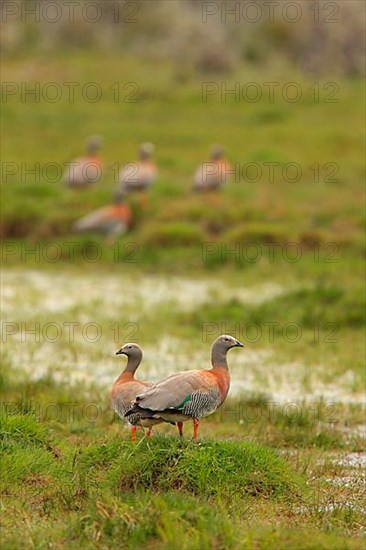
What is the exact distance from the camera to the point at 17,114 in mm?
30531

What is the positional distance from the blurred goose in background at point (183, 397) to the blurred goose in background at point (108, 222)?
11.3 m

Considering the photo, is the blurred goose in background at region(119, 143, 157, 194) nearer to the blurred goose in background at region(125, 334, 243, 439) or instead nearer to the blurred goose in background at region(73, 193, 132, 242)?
the blurred goose in background at region(73, 193, 132, 242)

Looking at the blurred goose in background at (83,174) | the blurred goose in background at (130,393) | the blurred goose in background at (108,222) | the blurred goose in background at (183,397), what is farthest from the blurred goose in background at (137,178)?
the blurred goose in background at (183,397)

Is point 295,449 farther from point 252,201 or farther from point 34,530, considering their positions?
point 252,201

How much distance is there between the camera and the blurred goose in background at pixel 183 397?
7.12 m

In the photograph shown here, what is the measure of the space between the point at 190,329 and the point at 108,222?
17.9 feet

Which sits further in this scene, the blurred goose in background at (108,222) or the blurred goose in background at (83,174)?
the blurred goose in background at (83,174)

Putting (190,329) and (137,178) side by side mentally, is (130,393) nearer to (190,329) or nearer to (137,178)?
(190,329)

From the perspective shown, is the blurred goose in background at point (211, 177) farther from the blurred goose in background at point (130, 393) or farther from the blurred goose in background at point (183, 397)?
the blurred goose in background at point (183, 397)

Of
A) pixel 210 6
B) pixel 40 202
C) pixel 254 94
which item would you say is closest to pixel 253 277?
pixel 40 202

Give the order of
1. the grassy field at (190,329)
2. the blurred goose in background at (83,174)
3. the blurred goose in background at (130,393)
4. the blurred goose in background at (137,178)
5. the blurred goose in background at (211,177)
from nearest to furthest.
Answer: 1. the grassy field at (190,329)
2. the blurred goose in background at (130,393)
3. the blurred goose in background at (137,178)
4. the blurred goose in background at (211,177)
5. the blurred goose in background at (83,174)

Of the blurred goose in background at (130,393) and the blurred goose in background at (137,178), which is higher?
the blurred goose in background at (137,178)

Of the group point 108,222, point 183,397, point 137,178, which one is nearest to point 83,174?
point 137,178

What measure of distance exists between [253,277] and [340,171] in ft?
25.4
